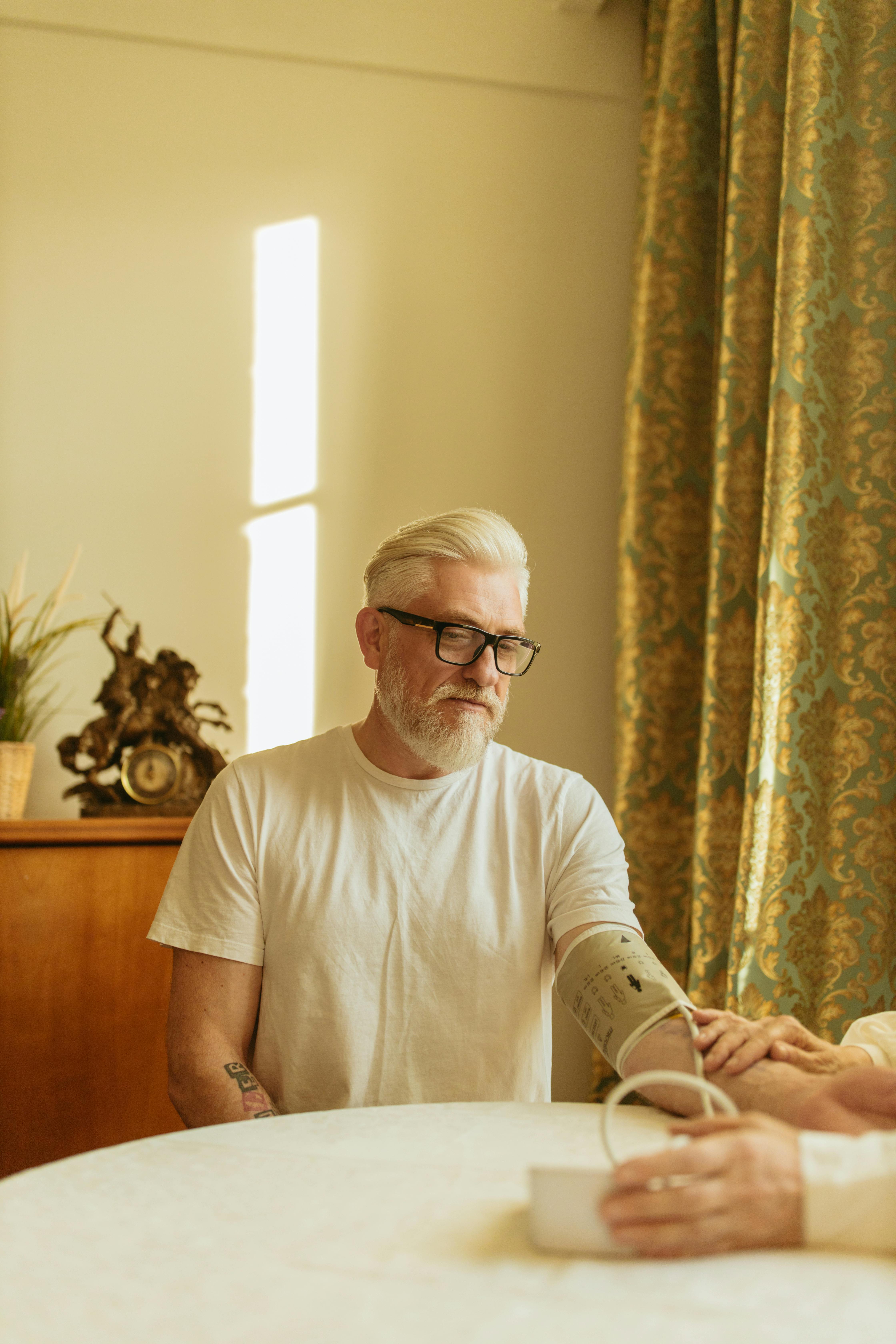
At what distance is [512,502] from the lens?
3102 millimetres

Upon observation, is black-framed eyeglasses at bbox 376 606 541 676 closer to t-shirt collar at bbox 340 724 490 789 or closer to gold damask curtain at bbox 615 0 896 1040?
t-shirt collar at bbox 340 724 490 789

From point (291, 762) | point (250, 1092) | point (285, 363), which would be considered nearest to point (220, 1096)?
point (250, 1092)

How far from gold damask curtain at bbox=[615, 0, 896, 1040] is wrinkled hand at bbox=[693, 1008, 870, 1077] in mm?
798

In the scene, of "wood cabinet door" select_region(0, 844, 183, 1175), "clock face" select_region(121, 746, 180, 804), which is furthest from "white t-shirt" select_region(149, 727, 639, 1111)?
"clock face" select_region(121, 746, 180, 804)

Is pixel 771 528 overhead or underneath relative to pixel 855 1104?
overhead

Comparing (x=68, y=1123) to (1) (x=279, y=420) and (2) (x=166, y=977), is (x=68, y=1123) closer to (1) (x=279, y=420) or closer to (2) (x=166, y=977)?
(2) (x=166, y=977)

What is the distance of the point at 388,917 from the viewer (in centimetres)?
155

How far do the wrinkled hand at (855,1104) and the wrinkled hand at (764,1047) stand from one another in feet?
0.36

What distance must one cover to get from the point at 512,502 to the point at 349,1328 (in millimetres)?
2610

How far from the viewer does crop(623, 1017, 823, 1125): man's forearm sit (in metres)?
1.09

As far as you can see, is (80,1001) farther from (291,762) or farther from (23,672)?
(291,762)

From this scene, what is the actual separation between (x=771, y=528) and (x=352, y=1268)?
179 centimetres

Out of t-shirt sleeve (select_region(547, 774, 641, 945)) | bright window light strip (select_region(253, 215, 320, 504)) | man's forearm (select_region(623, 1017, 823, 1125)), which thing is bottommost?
man's forearm (select_region(623, 1017, 823, 1125))

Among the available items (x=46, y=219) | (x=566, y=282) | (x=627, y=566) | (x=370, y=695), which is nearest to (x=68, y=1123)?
(x=370, y=695)
